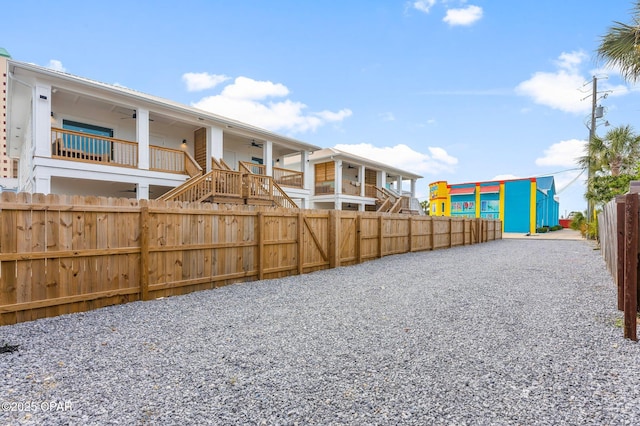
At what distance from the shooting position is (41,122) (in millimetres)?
10156

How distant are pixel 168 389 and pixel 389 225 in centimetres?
1071

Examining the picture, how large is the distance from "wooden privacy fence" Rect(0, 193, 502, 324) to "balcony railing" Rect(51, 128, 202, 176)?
20.6ft

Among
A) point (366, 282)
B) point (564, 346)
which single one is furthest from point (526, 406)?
point (366, 282)

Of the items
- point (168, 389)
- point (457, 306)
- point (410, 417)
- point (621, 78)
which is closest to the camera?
point (410, 417)

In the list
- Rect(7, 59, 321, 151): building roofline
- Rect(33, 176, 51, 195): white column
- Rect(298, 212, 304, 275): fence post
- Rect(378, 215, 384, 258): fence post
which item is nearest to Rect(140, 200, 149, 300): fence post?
Rect(298, 212, 304, 275): fence post

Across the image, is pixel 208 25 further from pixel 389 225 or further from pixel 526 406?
pixel 526 406

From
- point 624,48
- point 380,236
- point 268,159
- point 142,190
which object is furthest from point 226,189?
point 624,48

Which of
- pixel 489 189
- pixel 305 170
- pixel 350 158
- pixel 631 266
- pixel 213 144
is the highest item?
pixel 350 158

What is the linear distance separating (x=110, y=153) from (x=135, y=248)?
8.24m

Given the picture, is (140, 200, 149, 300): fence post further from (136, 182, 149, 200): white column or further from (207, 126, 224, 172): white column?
(207, 126, 224, 172): white column

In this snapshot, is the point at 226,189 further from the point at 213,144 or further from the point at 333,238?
the point at 333,238

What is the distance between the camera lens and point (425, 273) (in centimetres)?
882

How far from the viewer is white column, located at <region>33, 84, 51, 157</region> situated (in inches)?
396

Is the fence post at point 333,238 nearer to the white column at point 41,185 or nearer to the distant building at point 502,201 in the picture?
the white column at point 41,185
